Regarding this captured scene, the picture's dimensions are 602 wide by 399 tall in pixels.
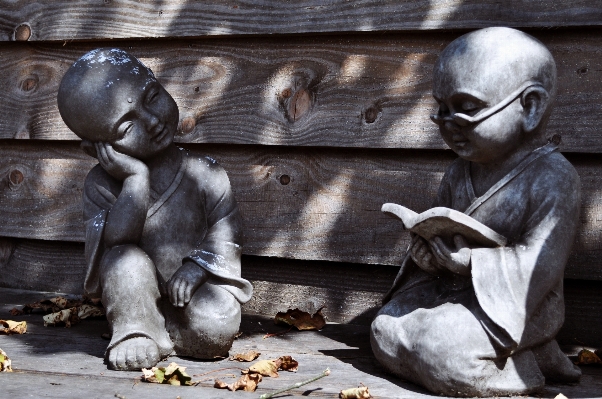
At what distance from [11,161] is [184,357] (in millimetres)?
1788

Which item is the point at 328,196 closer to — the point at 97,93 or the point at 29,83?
the point at 97,93

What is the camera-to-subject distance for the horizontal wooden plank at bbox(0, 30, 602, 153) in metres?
3.81

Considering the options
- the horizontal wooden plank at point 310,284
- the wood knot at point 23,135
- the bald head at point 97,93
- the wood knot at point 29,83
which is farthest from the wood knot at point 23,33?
the bald head at point 97,93

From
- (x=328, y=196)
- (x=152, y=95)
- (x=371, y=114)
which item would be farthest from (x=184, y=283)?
(x=371, y=114)

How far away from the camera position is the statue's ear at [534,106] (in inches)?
125

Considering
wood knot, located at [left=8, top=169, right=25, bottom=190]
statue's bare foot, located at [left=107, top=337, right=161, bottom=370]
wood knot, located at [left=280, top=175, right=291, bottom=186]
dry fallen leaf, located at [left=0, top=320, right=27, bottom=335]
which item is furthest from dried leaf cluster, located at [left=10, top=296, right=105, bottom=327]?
wood knot, located at [left=280, top=175, right=291, bottom=186]

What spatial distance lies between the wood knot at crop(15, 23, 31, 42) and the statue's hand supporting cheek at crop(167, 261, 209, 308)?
1775 millimetres

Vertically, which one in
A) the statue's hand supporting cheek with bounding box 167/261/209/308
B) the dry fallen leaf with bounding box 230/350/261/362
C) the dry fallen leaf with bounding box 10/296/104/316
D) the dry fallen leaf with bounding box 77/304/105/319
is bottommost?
the dry fallen leaf with bounding box 10/296/104/316

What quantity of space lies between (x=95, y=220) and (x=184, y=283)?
0.47 m

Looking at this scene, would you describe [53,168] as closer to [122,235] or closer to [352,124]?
[122,235]

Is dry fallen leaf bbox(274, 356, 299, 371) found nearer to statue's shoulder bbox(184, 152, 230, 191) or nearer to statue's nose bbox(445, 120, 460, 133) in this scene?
statue's shoulder bbox(184, 152, 230, 191)

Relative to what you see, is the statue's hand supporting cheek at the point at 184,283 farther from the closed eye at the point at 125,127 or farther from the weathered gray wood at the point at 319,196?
the weathered gray wood at the point at 319,196

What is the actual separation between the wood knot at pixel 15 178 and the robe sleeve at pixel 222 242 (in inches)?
55.2

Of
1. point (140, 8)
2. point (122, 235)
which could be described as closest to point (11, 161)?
point (140, 8)
